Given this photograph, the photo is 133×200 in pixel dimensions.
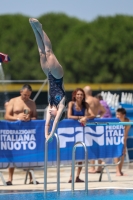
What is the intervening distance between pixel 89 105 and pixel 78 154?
1749mm

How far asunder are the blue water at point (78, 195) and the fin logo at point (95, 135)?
68.4 inches

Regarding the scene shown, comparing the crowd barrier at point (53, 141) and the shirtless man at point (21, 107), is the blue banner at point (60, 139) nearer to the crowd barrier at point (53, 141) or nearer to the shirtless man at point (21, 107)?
the crowd barrier at point (53, 141)

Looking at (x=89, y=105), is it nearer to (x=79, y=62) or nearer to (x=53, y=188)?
(x=53, y=188)

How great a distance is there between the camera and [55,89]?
934 cm

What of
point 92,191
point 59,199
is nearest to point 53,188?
point 92,191

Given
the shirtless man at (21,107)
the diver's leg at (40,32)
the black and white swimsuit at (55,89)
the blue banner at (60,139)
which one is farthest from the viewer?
the shirtless man at (21,107)

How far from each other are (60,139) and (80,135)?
1.40 feet

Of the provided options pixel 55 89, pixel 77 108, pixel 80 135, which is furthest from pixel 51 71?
pixel 77 108

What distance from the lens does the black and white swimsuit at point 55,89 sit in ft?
30.5

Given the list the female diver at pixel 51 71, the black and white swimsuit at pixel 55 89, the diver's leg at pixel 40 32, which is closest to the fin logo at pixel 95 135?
the female diver at pixel 51 71

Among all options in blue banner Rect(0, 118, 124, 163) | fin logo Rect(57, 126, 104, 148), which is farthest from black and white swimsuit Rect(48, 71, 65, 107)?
fin logo Rect(57, 126, 104, 148)

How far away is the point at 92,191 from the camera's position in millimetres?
11336

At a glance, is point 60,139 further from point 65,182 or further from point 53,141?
point 65,182

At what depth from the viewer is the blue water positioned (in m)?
10.4
